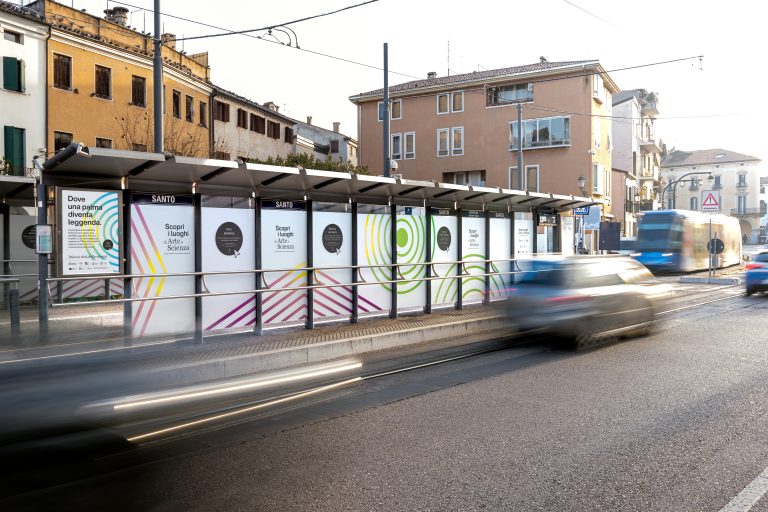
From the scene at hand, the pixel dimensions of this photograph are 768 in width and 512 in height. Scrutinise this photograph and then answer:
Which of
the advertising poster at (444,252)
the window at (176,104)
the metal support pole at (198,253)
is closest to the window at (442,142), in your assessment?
the window at (176,104)

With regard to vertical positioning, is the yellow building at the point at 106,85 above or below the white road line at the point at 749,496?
above

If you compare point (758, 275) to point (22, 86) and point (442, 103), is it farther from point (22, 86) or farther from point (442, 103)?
point (442, 103)

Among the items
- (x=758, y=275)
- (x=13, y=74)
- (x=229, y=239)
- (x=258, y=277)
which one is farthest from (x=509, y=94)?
(x=229, y=239)

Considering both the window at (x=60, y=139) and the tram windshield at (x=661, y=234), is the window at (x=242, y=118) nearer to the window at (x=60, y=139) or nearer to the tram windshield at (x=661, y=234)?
the window at (x=60, y=139)

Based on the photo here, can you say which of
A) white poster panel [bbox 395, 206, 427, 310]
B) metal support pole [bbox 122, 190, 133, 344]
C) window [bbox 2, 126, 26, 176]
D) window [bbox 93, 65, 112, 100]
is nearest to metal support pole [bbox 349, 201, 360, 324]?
white poster panel [bbox 395, 206, 427, 310]

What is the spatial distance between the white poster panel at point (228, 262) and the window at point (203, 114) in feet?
105

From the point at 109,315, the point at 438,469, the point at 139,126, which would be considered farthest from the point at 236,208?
the point at 139,126

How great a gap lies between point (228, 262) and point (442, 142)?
4298 centimetres

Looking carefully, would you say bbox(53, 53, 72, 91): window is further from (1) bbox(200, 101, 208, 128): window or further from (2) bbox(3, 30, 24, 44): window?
→ (1) bbox(200, 101, 208, 128): window

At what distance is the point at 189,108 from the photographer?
40188 mm

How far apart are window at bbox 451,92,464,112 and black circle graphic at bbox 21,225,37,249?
4002 cm

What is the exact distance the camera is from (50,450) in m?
3.22

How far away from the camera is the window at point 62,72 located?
3167 cm

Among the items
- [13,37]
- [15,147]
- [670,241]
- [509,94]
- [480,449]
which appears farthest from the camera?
[509,94]
